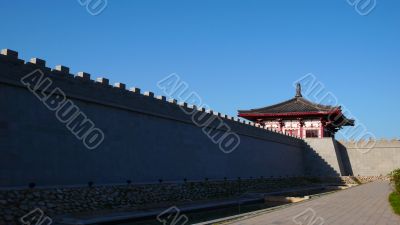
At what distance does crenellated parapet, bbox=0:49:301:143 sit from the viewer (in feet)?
40.3

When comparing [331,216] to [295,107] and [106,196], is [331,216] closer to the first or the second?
[106,196]

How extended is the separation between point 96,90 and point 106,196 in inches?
150

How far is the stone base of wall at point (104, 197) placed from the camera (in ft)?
36.7

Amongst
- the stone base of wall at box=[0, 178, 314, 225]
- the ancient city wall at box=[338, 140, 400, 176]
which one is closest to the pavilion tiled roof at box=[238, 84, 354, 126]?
the ancient city wall at box=[338, 140, 400, 176]

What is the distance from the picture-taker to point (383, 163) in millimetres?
38281

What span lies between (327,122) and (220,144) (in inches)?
786

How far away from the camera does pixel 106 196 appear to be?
47.8ft

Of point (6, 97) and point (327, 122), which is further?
point (327, 122)

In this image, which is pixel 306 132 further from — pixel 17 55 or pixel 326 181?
pixel 17 55

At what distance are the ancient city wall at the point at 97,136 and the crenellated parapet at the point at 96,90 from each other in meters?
0.03

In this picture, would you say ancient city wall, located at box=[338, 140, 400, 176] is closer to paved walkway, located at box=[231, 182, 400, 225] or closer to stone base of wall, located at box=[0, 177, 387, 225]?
stone base of wall, located at box=[0, 177, 387, 225]

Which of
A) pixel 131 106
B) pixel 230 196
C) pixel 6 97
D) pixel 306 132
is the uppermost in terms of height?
pixel 306 132

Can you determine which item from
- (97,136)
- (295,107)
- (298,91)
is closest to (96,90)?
(97,136)

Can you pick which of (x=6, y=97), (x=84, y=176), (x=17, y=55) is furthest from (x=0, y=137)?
(x=84, y=176)
